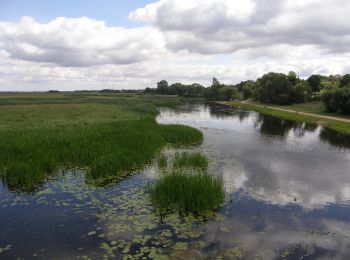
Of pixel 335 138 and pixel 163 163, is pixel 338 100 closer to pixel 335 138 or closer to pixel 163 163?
pixel 335 138

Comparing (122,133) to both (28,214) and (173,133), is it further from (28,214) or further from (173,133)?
(28,214)

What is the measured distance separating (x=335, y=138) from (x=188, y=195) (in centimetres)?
3014

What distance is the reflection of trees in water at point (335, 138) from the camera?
117ft

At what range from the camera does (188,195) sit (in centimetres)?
1518

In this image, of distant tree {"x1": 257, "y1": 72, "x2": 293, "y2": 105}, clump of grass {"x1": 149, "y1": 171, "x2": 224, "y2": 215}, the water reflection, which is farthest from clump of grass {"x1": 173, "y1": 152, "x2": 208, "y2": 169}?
distant tree {"x1": 257, "y1": 72, "x2": 293, "y2": 105}

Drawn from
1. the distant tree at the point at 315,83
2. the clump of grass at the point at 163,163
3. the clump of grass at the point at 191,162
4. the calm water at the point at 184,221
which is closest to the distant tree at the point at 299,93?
the distant tree at the point at 315,83

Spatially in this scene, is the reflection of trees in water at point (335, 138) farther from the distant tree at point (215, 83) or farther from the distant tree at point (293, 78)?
the distant tree at point (215, 83)

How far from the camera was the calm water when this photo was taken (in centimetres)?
1178

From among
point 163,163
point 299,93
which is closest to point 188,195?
point 163,163

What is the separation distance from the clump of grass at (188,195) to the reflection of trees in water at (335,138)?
915 inches

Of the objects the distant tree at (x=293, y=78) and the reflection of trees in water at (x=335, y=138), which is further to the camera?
the distant tree at (x=293, y=78)

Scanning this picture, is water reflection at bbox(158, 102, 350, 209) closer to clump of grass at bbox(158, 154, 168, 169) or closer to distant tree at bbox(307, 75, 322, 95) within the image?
clump of grass at bbox(158, 154, 168, 169)

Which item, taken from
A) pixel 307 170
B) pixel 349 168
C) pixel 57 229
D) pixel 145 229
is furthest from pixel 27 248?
pixel 349 168

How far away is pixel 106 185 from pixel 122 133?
1196cm
